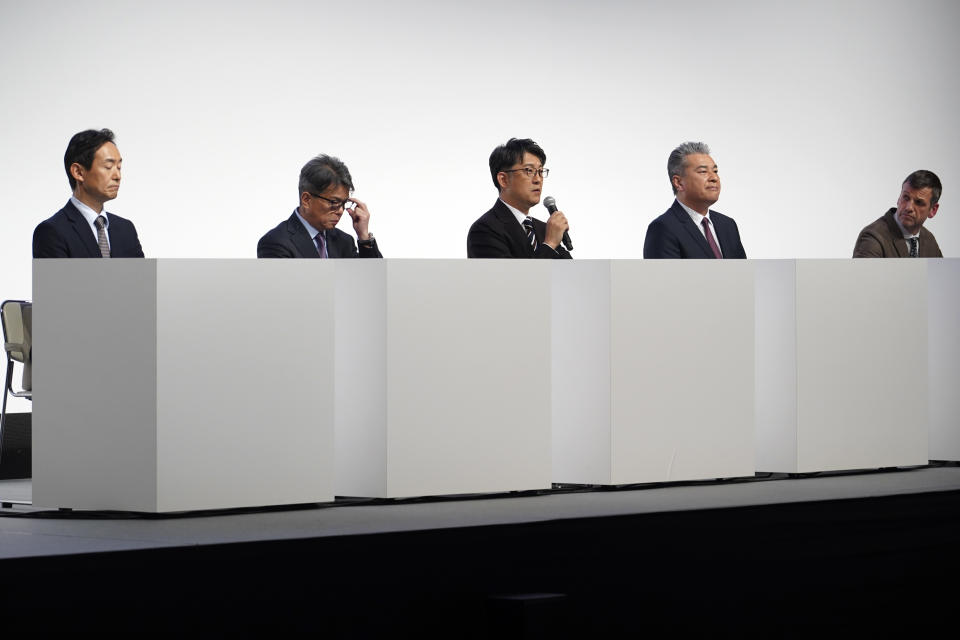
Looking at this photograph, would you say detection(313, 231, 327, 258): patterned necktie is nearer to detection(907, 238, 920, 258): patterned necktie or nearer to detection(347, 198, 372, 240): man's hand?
detection(347, 198, 372, 240): man's hand

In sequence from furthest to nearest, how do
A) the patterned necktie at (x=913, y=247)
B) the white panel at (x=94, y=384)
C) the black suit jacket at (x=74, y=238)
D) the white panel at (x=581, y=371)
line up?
the patterned necktie at (x=913, y=247)
the black suit jacket at (x=74, y=238)
the white panel at (x=581, y=371)
the white panel at (x=94, y=384)

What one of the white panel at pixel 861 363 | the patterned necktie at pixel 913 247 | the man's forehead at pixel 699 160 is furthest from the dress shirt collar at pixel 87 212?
the patterned necktie at pixel 913 247

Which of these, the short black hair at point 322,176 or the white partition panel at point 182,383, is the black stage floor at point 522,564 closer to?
the white partition panel at point 182,383

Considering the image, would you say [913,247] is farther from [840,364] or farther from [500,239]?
[500,239]

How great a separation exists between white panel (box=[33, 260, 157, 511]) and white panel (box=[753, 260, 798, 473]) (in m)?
2.22

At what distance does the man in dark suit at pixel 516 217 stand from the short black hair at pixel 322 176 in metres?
0.55

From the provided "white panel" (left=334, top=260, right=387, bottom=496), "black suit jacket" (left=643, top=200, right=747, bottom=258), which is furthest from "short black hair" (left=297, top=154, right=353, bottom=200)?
"black suit jacket" (left=643, top=200, right=747, bottom=258)

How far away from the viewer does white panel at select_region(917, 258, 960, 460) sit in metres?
5.36

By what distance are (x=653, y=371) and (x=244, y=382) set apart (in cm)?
137

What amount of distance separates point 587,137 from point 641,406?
13.6 ft

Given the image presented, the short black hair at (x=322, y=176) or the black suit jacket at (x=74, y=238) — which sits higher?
the short black hair at (x=322, y=176)

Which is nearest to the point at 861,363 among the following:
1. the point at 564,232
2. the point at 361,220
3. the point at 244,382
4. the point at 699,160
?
the point at 699,160

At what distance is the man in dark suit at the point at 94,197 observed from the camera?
476cm

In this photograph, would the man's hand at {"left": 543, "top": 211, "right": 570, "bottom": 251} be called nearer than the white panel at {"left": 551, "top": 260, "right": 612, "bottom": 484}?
No
